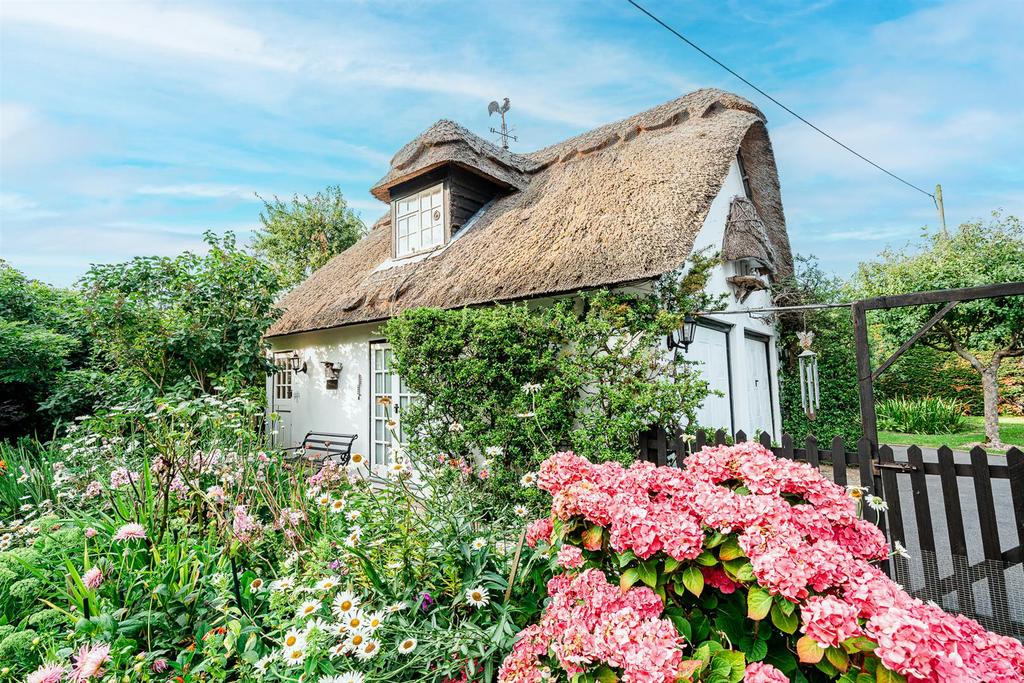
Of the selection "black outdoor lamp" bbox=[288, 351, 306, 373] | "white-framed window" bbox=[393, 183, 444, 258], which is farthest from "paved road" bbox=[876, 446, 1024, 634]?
"black outdoor lamp" bbox=[288, 351, 306, 373]

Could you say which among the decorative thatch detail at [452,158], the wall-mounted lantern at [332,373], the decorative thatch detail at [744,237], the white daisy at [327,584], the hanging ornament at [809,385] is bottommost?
the white daisy at [327,584]

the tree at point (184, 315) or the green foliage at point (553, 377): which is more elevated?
the tree at point (184, 315)

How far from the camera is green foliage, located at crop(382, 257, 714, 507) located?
4715 mm

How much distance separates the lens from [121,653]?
1.94 meters

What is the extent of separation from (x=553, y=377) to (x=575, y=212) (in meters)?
2.65

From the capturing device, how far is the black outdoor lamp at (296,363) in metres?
9.58

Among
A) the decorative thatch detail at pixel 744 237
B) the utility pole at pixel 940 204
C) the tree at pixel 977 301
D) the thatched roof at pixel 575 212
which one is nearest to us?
the thatched roof at pixel 575 212

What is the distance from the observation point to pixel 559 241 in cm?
591

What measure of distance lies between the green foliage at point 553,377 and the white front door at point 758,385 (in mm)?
2502

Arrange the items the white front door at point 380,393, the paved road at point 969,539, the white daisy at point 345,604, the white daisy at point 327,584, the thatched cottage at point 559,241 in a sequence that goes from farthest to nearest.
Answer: the white front door at point 380,393
the thatched cottage at point 559,241
the paved road at point 969,539
the white daisy at point 327,584
the white daisy at point 345,604

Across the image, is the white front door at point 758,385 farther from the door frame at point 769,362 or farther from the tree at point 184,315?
the tree at point 184,315

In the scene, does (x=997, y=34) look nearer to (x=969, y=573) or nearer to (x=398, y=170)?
(x=969, y=573)

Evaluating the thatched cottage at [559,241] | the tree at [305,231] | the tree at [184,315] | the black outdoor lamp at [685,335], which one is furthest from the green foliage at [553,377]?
the tree at [305,231]

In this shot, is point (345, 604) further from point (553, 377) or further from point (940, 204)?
point (940, 204)
